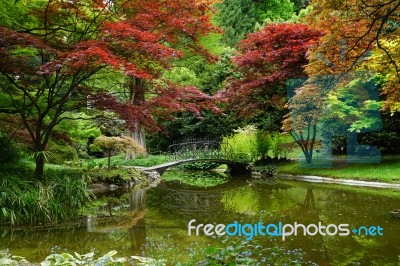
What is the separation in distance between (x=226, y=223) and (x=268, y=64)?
8906 millimetres

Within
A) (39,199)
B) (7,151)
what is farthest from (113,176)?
(39,199)

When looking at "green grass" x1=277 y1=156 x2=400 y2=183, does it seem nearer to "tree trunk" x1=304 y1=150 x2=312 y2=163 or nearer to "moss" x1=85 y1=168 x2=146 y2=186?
"tree trunk" x1=304 y1=150 x2=312 y2=163

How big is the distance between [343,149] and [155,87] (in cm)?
789

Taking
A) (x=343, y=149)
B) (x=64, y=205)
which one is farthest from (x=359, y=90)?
(x=64, y=205)

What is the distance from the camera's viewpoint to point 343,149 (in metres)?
14.5

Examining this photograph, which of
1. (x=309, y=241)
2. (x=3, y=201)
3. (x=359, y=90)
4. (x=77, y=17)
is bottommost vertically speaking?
(x=309, y=241)

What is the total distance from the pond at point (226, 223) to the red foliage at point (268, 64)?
14.1 feet

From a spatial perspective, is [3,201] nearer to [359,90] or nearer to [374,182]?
[374,182]

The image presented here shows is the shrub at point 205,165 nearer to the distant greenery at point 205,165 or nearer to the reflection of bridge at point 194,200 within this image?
the distant greenery at point 205,165

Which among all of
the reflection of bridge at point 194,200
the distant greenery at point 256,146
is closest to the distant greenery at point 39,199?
the reflection of bridge at point 194,200

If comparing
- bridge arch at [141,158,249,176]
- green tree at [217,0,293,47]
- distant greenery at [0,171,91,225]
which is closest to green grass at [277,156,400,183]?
bridge arch at [141,158,249,176]

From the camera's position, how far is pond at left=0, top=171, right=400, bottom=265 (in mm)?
4656

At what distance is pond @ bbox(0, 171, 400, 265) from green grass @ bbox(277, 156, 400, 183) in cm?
92

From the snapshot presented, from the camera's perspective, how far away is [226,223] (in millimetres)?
6582
